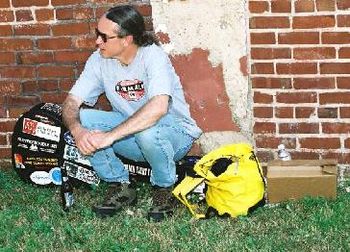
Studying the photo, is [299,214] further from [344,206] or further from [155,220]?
[155,220]

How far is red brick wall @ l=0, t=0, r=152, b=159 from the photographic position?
5496mm

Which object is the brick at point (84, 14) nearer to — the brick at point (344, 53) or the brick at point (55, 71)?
the brick at point (55, 71)

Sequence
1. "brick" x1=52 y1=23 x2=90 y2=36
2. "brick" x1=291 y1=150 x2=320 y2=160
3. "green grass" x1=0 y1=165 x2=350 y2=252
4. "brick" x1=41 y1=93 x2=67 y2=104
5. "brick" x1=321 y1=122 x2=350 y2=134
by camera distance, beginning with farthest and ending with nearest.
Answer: "brick" x1=41 y1=93 x2=67 y2=104 < "brick" x1=52 y1=23 x2=90 y2=36 < "brick" x1=291 y1=150 x2=320 y2=160 < "brick" x1=321 y1=122 x2=350 y2=134 < "green grass" x1=0 y1=165 x2=350 y2=252

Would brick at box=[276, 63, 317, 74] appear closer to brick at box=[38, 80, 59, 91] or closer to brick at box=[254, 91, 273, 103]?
brick at box=[254, 91, 273, 103]

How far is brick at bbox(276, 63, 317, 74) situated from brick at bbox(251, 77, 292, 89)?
0.20 feet

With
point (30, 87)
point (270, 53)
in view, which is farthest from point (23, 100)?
point (270, 53)

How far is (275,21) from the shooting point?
517cm

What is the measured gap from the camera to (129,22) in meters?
4.98

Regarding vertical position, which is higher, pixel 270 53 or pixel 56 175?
pixel 270 53

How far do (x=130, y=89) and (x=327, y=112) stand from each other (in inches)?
53.1

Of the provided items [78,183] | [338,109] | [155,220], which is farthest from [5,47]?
[338,109]

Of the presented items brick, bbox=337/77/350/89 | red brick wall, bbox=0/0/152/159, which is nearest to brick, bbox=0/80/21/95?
red brick wall, bbox=0/0/152/159

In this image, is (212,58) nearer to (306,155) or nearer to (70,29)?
(306,155)

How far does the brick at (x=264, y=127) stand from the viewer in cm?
542
